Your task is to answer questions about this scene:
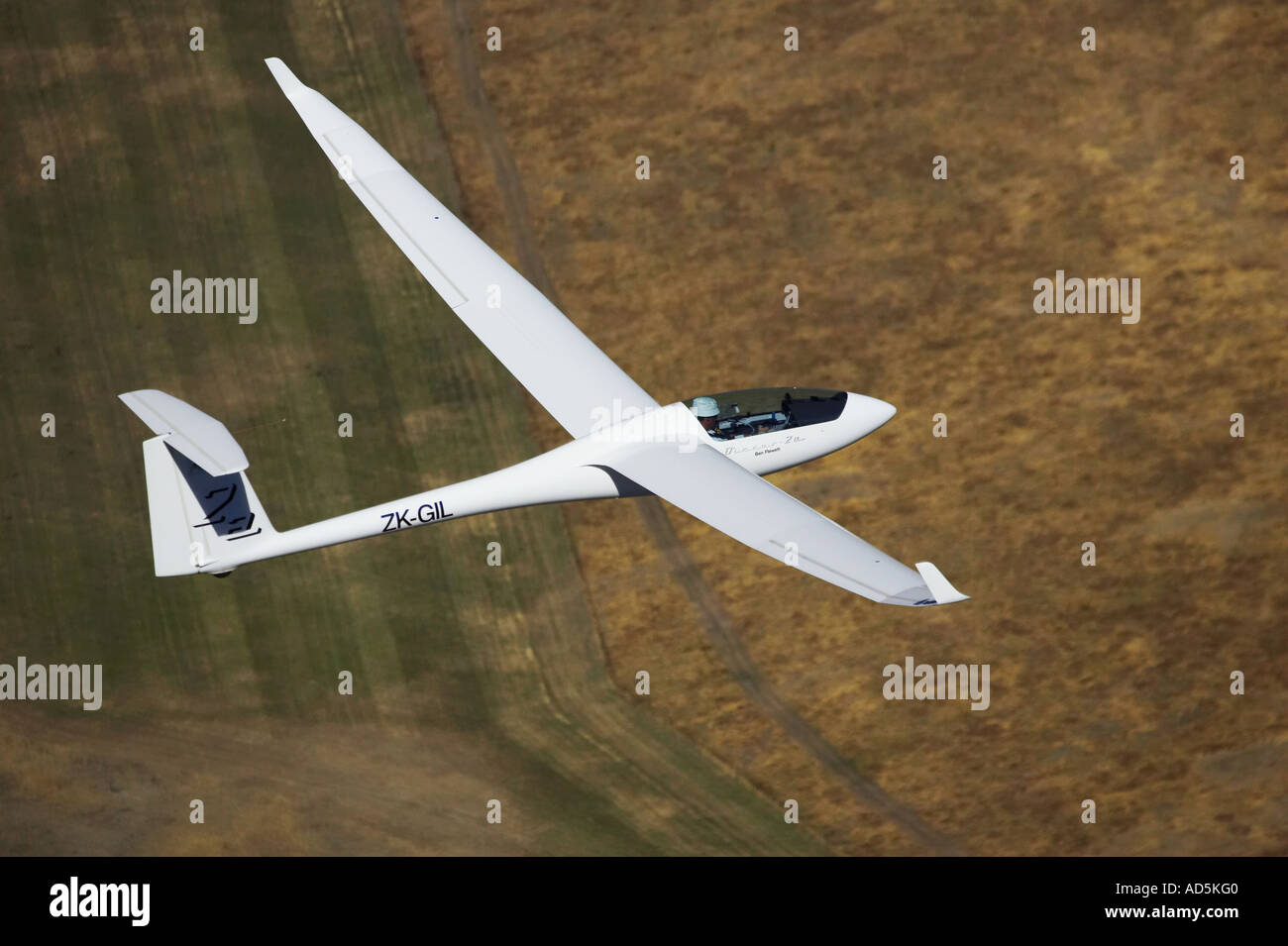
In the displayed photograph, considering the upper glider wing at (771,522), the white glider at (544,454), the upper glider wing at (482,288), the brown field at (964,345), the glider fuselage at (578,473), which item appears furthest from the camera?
the brown field at (964,345)

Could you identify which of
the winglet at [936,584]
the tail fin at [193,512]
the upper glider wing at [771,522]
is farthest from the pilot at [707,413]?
the tail fin at [193,512]

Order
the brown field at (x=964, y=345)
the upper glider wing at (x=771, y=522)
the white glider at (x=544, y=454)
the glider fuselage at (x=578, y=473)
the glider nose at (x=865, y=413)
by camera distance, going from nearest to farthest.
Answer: the upper glider wing at (x=771, y=522) < the white glider at (x=544, y=454) < the glider fuselage at (x=578, y=473) < the glider nose at (x=865, y=413) < the brown field at (x=964, y=345)

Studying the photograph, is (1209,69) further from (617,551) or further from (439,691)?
(439,691)

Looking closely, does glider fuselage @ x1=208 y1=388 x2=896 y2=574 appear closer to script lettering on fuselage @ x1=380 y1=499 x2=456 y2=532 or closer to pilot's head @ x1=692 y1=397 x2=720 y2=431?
script lettering on fuselage @ x1=380 y1=499 x2=456 y2=532

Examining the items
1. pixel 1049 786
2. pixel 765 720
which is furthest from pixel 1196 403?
pixel 765 720

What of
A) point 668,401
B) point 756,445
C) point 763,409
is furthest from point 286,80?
point 756,445

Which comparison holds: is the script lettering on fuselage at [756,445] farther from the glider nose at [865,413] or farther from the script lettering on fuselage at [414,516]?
the script lettering on fuselage at [414,516]
